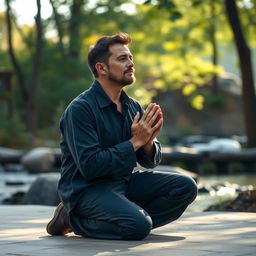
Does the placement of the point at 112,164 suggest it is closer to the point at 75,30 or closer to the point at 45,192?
the point at 45,192

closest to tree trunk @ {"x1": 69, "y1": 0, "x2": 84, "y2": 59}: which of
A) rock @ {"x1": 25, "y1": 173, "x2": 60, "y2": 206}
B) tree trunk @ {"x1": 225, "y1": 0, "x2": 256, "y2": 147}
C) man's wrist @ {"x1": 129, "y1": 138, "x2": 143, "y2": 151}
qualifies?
tree trunk @ {"x1": 225, "y1": 0, "x2": 256, "y2": 147}

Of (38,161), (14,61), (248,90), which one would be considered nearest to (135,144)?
(38,161)

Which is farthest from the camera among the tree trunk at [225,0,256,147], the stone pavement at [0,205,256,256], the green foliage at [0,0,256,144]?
the green foliage at [0,0,256,144]

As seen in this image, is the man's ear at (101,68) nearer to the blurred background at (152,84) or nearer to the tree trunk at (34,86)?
the blurred background at (152,84)

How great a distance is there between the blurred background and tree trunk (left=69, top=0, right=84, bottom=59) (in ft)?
0.14

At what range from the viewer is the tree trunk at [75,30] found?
4281 cm

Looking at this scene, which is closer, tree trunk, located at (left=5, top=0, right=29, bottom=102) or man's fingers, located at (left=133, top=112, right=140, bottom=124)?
man's fingers, located at (left=133, top=112, right=140, bottom=124)

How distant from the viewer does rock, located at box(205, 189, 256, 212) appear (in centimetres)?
1128

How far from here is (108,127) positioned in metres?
7.55

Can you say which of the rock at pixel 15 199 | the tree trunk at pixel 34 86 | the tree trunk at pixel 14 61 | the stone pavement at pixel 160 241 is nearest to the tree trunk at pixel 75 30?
the tree trunk at pixel 14 61

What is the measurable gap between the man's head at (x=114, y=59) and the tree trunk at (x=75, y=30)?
35090 millimetres

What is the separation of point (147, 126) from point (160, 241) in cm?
79

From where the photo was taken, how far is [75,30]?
45.3 metres

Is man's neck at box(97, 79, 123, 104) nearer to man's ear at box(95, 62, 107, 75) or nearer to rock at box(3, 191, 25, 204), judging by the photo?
man's ear at box(95, 62, 107, 75)
